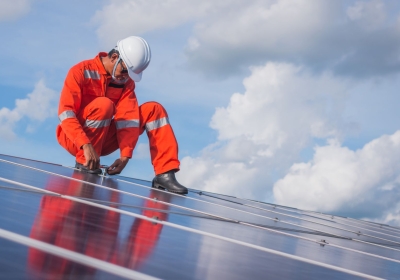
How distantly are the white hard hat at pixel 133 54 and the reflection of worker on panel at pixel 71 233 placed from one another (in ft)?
10.2

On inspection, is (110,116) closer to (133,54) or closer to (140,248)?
(133,54)

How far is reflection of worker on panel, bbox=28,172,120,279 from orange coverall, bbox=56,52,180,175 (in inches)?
106

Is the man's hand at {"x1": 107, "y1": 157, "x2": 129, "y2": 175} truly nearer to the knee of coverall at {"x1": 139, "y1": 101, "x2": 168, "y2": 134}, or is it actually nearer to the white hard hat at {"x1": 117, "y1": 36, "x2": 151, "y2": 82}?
the knee of coverall at {"x1": 139, "y1": 101, "x2": 168, "y2": 134}

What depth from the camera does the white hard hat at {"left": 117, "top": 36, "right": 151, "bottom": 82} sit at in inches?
211

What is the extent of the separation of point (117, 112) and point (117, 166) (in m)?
0.49

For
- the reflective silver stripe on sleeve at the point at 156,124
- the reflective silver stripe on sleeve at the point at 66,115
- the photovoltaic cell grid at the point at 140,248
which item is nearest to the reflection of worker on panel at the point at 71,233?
the photovoltaic cell grid at the point at 140,248

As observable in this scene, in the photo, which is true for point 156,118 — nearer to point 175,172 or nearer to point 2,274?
point 175,172

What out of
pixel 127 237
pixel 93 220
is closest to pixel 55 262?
pixel 127 237

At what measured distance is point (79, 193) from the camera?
2930 mm

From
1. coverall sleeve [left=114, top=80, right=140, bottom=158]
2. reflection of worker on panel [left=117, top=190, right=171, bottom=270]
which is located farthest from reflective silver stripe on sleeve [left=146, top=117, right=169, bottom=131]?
reflection of worker on panel [left=117, top=190, right=171, bottom=270]

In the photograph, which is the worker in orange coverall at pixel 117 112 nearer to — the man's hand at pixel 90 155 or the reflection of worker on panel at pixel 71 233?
the man's hand at pixel 90 155

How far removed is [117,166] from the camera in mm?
5195

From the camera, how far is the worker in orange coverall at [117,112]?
5043 mm

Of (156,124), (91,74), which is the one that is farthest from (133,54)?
(156,124)
